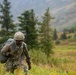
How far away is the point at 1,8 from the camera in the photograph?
110 feet

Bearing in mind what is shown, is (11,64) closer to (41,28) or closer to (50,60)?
(50,60)

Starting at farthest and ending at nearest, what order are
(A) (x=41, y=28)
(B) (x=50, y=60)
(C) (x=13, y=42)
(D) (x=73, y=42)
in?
(D) (x=73, y=42) < (A) (x=41, y=28) < (B) (x=50, y=60) < (C) (x=13, y=42)

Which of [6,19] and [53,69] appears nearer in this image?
[53,69]

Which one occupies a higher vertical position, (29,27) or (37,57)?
(29,27)

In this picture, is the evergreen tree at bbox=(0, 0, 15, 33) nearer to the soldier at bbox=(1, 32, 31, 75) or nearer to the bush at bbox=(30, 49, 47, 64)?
the bush at bbox=(30, 49, 47, 64)

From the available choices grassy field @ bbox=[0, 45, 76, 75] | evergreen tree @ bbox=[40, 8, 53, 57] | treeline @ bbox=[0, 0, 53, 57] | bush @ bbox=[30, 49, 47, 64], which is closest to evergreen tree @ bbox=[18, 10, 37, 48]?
treeline @ bbox=[0, 0, 53, 57]

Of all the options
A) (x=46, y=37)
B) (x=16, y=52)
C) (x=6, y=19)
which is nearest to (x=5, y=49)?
(x=16, y=52)

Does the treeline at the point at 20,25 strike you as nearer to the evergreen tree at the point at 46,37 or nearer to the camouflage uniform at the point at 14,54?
the evergreen tree at the point at 46,37

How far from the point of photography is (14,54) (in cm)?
927

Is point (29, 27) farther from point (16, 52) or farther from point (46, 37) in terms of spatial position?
point (16, 52)

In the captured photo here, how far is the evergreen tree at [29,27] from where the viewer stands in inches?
1321

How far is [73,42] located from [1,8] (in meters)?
91.2

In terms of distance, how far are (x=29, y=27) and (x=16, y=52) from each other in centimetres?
2447

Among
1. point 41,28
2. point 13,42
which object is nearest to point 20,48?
point 13,42
